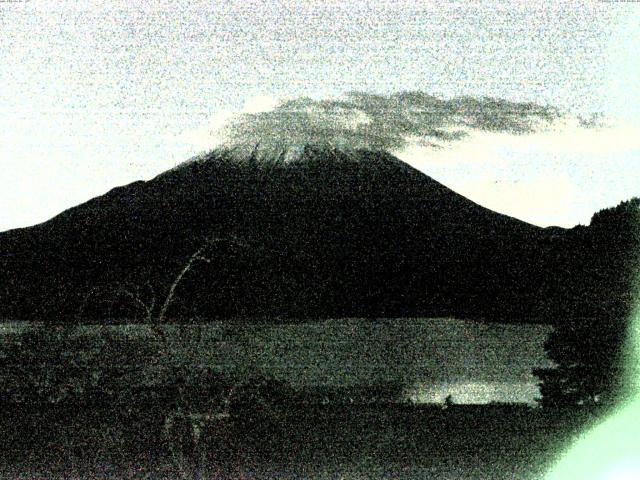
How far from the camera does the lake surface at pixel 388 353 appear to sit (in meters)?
56.3

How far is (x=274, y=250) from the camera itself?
10688 cm

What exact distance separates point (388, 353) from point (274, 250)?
34.8 m

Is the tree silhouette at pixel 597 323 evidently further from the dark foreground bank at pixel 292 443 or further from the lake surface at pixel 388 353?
the lake surface at pixel 388 353

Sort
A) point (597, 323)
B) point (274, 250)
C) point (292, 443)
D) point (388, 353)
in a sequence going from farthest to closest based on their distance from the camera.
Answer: point (274, 250)
point (388, 353)
point (597, 323)
point (292, 443)

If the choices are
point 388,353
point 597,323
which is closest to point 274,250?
point 388,353

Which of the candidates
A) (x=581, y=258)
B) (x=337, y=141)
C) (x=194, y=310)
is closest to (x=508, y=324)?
(x=194, y=310)

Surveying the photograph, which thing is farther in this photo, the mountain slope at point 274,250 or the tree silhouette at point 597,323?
the mountain slope at point 274,250

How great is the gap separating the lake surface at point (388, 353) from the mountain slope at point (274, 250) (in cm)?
238

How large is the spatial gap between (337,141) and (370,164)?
1541 cm

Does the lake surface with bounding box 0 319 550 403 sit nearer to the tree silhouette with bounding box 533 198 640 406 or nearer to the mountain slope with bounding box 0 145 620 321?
the mountain slope with bounding box 0 145 620 321

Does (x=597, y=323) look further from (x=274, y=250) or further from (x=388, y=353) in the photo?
(x=274, y=250)

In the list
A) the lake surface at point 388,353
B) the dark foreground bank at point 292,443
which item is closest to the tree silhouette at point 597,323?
the dark foreground bank at point 292,443

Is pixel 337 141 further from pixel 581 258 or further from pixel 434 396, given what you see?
pixel 581 258

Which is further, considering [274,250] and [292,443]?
[274,250]
